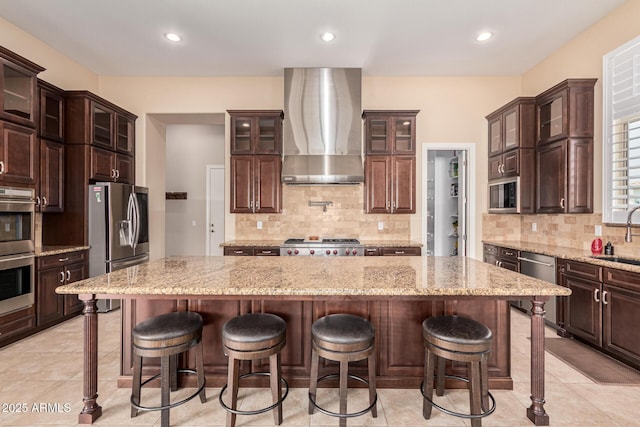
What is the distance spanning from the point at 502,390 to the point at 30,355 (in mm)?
3989

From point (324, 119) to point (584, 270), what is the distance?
336 centimetres

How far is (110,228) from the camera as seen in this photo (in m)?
3.87

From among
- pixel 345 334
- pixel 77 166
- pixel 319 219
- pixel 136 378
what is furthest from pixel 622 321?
pixel 77 166

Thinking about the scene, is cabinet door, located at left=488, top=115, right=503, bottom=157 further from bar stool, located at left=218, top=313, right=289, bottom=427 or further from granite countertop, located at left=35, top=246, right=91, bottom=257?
granite countertop, located at left=35, top=246, right=91, bottom=257

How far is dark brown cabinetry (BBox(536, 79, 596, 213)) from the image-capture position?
335cm

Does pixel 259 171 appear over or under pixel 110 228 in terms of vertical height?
over

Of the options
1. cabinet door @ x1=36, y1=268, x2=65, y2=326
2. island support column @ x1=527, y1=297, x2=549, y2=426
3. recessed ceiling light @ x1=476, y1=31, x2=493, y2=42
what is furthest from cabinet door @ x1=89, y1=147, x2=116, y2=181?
recessed ceiling light @ x1=476, y1=31, x2=493, y2=42

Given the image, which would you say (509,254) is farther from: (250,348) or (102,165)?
(102,165)

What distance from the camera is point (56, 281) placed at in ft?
11.4

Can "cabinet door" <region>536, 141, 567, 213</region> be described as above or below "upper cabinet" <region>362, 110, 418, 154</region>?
below

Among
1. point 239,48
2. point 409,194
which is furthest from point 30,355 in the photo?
point 409,194

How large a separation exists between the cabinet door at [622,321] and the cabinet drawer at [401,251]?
1860mm

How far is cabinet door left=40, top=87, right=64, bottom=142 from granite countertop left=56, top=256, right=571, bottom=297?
2.59 meters

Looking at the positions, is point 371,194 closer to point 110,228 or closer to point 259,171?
point 259,171
